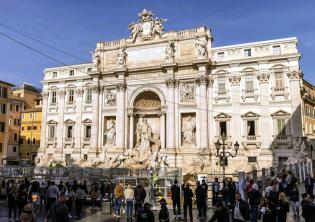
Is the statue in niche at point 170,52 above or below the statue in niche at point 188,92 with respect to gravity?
above

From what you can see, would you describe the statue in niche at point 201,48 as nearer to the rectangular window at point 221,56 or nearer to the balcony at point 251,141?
the rectangular window at point 221,56

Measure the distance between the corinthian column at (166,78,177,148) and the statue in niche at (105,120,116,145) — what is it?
6469 millimetres

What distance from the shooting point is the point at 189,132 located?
3400 cm

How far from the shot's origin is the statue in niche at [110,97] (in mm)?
37562

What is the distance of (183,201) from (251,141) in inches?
718

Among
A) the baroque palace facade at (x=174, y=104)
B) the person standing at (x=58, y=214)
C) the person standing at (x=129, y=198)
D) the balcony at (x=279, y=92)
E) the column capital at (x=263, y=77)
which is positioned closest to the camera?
the person standing at (x=58, y=214)

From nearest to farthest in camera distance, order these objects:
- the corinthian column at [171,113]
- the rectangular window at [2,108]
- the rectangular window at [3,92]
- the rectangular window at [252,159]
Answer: the rectangular window at [252,159] → the corinthian column at [171,113] → the rectangular window at [2,108] → the rectangular window at [3,92]

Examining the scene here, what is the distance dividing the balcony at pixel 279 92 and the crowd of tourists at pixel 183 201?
1642 cm

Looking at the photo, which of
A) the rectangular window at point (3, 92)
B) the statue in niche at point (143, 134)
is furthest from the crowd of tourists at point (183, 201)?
the rectangular window at point (3, 92)

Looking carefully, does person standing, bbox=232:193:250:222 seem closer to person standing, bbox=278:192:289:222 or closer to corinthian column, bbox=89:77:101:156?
person standing, bbox=278:192:289:222

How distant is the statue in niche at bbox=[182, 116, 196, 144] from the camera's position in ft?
111

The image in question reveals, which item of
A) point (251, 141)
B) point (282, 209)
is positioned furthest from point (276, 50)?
point (282, 209)

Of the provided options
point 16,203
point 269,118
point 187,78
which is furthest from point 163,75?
point 16,203

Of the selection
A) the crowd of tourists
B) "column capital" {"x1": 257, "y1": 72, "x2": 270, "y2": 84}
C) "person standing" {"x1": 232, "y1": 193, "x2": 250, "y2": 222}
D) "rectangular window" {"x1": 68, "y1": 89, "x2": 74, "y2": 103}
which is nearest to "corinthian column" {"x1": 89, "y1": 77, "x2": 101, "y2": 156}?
"rectangular window" {"x1": 68, "y1": 89, "x2": 74, "y2": 103}
